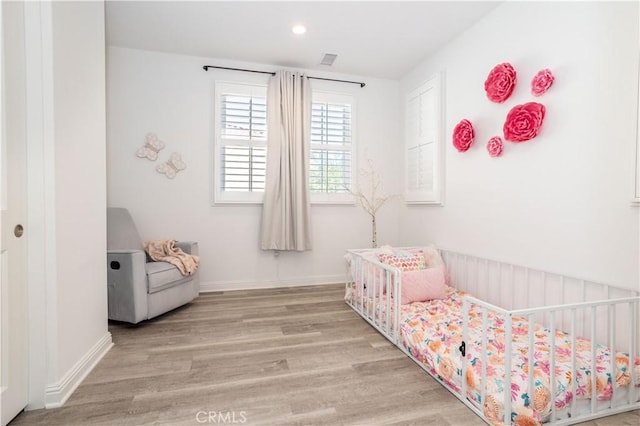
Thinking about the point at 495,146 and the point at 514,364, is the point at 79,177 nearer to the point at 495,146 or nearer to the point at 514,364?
the point at 514,364

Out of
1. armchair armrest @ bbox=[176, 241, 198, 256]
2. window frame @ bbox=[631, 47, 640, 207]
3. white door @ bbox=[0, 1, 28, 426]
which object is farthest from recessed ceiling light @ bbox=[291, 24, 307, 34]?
window frame @ bbox=[631, 47, 640, 207]

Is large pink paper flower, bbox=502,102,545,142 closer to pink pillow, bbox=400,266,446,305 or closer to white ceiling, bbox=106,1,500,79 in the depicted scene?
white ceiling, bbox=106,1,500,79

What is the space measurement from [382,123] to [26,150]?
3.31 metres

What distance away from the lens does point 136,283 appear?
2213 millimetres

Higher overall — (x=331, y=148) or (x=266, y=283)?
(x=331, y=148)

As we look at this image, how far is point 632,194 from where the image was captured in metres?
1.53

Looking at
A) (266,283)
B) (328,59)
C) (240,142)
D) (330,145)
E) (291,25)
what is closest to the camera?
(291,25)

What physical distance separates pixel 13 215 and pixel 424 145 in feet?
10.6

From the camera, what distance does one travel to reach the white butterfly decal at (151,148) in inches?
120

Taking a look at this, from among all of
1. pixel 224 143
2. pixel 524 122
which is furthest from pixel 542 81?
pixel 224 143

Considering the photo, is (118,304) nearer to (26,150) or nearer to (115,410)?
(115,410)

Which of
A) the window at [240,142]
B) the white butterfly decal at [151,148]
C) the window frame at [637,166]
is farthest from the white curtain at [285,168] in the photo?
the window frame at [637,166]

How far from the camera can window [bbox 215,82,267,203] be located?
10.7 ft

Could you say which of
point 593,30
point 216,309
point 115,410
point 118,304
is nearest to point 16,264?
point 115,410
